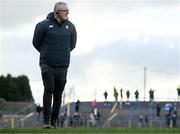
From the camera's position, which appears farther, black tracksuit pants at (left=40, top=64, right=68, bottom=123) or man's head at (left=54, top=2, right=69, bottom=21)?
black tracksuit pants at (left=40, top=64, right=68, bottom=123)

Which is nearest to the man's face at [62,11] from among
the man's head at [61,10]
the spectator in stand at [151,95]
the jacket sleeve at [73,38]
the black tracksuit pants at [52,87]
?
the man's head at [61,10]

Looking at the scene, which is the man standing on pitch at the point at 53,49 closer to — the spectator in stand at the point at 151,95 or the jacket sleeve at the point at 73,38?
the jacket sleeve at the point at 73,38

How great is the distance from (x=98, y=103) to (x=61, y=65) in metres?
56.4

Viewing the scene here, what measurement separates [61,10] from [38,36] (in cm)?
64

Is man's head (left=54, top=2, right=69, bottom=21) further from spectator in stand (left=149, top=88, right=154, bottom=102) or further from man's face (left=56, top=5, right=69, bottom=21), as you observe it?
spectator in stand (left=149, top=88, right=154, bottom=102)

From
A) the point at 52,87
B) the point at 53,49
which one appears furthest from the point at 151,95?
the point at 53,49

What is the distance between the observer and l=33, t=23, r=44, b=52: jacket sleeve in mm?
12109

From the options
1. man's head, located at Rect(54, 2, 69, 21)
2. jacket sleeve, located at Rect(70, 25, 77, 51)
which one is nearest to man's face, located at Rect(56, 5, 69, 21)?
man's head, located at Rect(54, 2, 69, 21)

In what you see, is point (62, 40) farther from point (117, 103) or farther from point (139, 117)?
point (117, 103)

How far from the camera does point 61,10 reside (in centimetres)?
1184

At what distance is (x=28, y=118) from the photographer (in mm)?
61562

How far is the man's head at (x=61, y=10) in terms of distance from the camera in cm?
Answer: 1185

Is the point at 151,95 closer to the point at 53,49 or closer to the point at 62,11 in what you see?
the point at 53,49

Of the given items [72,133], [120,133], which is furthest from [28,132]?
[120,133]
